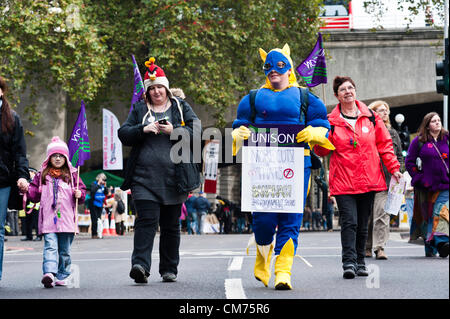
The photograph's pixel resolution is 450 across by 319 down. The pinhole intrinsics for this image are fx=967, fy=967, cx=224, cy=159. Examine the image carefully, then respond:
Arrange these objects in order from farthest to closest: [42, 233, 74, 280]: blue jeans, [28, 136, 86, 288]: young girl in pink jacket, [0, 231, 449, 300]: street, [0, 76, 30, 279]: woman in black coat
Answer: [28, 136, 86, 288]: young girl in pink jacket < [42, 233, 74, 280]: blue jeans < [0, 76, 30, 279]: woman in black coat < [0, 231, 449, 300]: street

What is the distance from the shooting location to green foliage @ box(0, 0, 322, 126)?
2994cm

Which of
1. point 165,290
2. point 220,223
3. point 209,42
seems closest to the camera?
point 165,290

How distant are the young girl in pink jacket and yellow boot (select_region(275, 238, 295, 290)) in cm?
226

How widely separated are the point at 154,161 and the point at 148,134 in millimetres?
261

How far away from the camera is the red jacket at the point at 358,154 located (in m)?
9.75

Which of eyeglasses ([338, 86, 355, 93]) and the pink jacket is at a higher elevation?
eyeglasses ([338, 86, 355, 93])

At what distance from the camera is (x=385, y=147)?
398 inches

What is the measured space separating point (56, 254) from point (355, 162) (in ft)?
10.3

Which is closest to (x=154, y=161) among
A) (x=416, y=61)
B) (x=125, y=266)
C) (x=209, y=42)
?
(x=125, y=266)

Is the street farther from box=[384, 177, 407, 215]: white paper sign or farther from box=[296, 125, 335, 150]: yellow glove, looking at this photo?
box=[296, 125, 335, 150]: yellow glove

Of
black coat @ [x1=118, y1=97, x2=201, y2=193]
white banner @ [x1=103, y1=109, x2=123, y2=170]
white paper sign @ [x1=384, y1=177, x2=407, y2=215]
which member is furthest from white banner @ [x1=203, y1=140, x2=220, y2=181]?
white banner @ [x1=103, y1=109, x2=123, y2=170]

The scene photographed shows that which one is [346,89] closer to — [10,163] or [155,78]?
[155,78]

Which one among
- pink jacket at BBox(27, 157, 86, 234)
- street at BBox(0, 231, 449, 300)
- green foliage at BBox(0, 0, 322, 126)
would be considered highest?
green foliage at BBox(0, 0, 322, 126)
